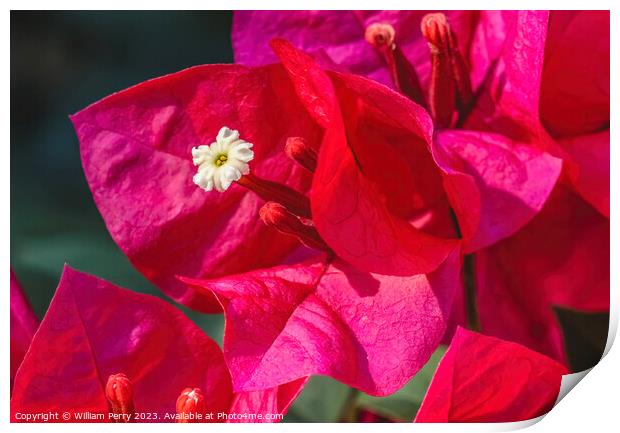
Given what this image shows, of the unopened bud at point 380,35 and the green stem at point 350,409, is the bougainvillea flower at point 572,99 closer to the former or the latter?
the unopened bud at point 380,35

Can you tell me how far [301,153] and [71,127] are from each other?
187 mm

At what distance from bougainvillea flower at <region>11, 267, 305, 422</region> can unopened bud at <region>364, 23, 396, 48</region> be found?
24 centimetres

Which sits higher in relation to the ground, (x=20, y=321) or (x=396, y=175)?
(x=396, y=175)

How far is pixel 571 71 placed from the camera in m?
0.58

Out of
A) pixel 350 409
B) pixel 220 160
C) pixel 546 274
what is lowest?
pixel 350 409

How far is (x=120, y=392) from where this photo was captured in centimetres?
53

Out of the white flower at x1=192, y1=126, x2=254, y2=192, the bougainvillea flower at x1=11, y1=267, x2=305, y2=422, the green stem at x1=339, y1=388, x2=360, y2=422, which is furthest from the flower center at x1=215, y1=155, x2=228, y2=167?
the green stem at x1=339, y1=388, x2=360, y2=422

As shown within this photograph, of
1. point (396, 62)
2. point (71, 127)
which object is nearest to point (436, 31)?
point (396, 62)

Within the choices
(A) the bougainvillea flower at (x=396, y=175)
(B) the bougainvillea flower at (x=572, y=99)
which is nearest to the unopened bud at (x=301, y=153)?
(A) the bougainvillea flower at (x=396, y=175)

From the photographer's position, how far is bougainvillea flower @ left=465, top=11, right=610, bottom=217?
22.1 inches

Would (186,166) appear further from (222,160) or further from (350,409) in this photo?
(350,409)

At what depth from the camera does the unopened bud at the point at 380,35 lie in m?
0.55

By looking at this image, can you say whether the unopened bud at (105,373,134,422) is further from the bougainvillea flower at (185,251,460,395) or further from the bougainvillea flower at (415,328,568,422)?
the bougainvillea flower at (415,328,568,422)
